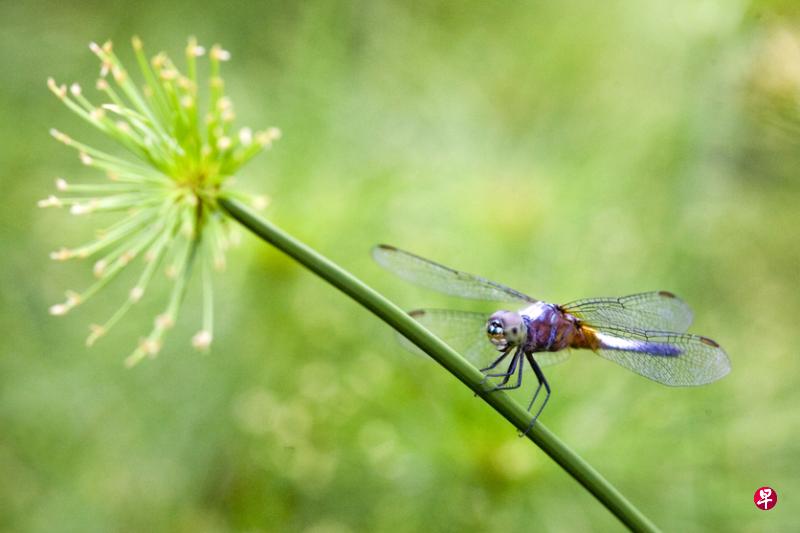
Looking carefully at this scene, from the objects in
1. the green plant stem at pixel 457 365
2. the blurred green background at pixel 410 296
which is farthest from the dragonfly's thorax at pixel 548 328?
the blurred green background at pixel 410 296

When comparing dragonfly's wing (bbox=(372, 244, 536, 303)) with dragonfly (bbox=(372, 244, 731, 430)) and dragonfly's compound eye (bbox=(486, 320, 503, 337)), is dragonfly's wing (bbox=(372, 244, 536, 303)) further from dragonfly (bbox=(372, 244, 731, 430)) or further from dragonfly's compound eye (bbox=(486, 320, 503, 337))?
dragonfly's compound eye (bbox=(486, 320, 503, 337))

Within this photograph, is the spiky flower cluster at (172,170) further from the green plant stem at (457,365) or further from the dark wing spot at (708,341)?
the dark wing spot at (708,341)

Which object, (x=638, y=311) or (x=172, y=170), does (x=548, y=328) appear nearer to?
(x=638, y=311)

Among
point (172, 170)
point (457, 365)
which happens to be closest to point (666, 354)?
point (457, 365)

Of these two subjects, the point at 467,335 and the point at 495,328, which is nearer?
the point at 495,328

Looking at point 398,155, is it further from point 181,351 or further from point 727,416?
point 727,416
